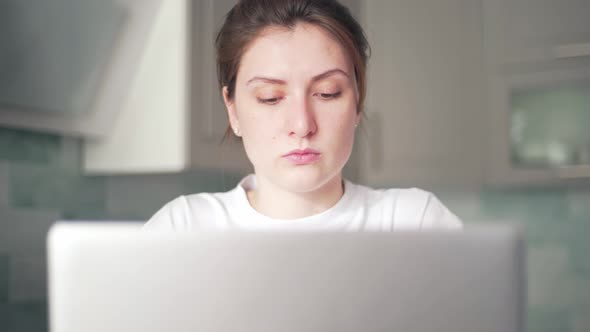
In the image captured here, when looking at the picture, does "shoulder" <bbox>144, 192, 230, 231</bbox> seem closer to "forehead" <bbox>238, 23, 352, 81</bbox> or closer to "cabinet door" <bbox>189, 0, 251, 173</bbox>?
"forehead" <bbox>238, 23, 352, 81</bbox>

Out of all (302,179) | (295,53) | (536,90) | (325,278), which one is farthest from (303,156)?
(536,90)

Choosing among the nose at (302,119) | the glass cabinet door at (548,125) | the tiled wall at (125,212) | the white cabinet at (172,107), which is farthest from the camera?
the glass cabinet door at (548,125)

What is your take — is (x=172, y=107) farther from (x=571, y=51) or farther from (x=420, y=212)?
(x=571, y=51)

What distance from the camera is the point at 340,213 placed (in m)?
1.04

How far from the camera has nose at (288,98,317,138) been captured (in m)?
0.97

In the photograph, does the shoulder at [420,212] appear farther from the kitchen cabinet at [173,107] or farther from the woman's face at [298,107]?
the kitchen cabinet at [173,107]

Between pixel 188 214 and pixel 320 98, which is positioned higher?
pixel 320 98

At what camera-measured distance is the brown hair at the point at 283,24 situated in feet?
3.36

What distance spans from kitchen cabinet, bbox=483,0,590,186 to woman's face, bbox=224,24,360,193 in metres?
1.28

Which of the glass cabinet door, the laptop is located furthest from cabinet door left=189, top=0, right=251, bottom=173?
the laptop

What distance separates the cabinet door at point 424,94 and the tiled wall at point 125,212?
0.30m

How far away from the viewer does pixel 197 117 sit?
1753mm

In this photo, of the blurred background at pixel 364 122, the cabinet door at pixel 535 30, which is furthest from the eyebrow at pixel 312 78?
the cabinet door at pixel 535 30

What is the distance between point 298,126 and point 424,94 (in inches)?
56.7
